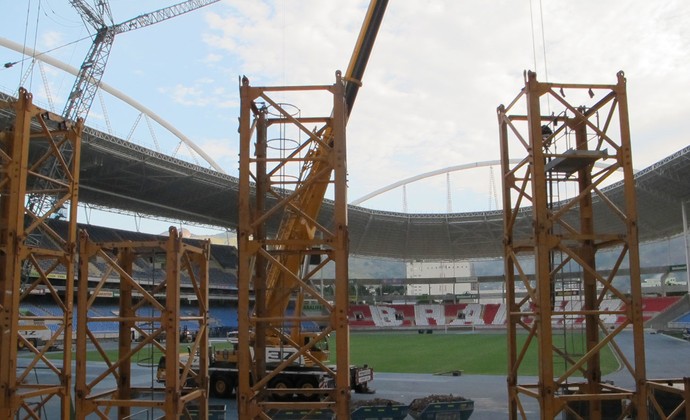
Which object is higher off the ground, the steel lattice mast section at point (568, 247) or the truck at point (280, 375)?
the steel lattice mast section at point (568, 247)

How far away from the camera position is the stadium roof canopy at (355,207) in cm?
5112

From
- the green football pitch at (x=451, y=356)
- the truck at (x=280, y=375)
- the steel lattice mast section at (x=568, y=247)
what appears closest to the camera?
the steel lattice mast section at (x=568, y=247)

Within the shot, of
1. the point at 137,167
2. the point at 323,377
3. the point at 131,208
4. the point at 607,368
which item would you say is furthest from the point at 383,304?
the point at 323,377

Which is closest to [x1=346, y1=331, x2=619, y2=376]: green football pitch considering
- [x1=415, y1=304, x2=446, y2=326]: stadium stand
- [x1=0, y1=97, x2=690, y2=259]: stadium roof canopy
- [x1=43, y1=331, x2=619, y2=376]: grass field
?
[x1=43, y1=331, x2=619, y2=376]: grass field

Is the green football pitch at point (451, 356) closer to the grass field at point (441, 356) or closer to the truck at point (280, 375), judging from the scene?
the grass field at point (441, 356)

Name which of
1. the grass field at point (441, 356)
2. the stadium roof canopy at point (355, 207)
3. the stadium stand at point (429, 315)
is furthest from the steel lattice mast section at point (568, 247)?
the stadium stand at point (429, 315)

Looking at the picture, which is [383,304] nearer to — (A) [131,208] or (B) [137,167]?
(A) [131,208]

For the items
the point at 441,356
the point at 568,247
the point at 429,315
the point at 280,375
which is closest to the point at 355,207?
the point at 429,315

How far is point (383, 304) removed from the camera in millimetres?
90250

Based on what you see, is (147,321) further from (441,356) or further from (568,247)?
(441,356)

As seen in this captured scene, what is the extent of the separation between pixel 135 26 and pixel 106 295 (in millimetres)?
26150

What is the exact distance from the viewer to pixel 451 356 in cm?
4188

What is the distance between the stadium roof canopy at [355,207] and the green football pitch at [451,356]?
62.2ft

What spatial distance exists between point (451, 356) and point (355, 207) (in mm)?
32403
